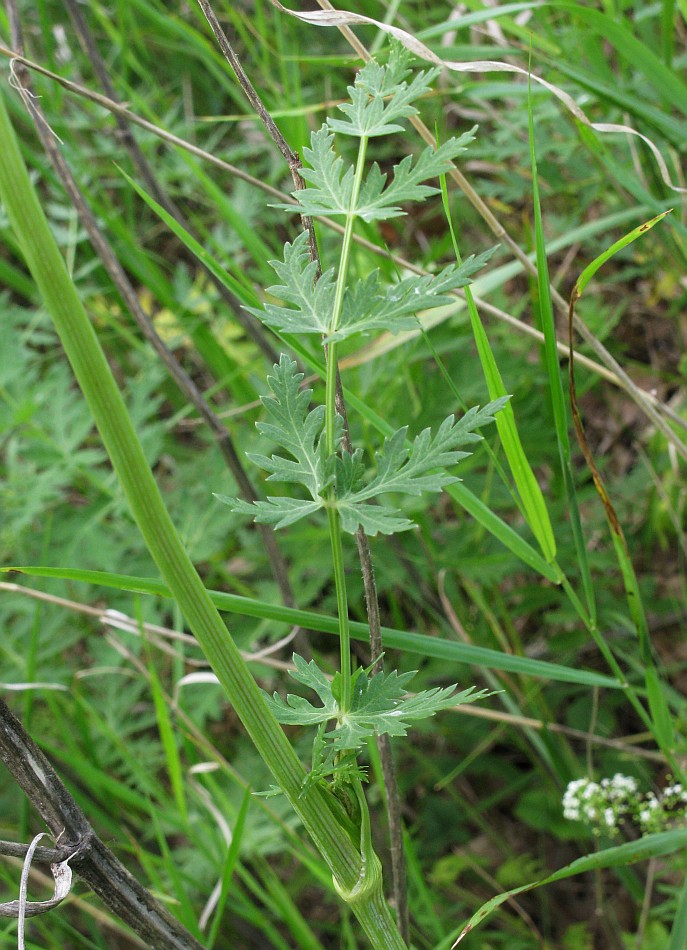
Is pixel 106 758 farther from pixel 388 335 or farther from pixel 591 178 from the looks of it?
pixel 591 178

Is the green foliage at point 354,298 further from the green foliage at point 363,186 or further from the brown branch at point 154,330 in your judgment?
the brown branch at point 154,330

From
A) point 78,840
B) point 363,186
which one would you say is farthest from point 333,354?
point 78,840

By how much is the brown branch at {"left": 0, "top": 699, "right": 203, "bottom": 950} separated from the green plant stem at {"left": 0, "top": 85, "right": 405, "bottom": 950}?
21cm

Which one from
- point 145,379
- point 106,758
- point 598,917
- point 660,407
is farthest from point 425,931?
point 145,379

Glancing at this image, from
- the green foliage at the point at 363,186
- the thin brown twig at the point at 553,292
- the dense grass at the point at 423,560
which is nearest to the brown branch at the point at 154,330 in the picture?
the dense grass at the point at 423,560

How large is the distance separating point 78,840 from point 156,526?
0.35 metres

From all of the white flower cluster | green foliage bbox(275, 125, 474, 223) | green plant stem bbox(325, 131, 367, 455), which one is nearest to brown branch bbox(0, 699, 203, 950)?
Result: green plant stem bbox(325, 131, 367, 455)

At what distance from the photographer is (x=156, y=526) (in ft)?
2.02

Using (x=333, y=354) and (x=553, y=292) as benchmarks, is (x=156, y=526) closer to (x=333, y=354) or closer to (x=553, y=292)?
(x=333, y=354)

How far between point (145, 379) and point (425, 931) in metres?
1.45

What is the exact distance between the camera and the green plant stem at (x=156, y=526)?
1.80ft

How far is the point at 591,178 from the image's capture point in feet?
7.06

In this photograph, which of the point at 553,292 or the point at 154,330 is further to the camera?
the point at 154,330

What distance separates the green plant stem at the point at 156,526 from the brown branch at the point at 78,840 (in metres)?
0.21
